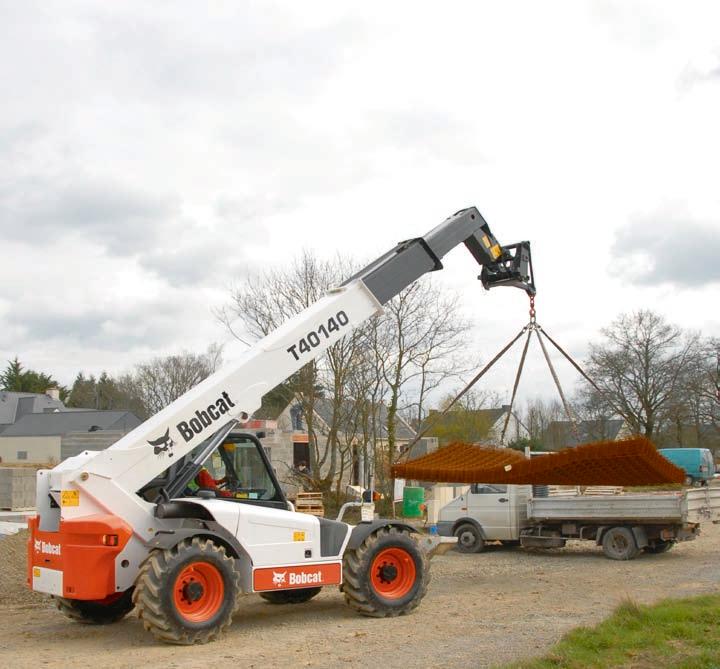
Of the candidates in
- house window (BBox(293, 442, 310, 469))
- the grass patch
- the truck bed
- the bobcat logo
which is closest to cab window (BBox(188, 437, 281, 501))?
the bobcat logo

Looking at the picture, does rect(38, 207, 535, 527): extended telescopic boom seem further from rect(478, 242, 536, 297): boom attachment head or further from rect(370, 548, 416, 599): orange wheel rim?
rect(370, 548, 416, 599): orange wheel rim

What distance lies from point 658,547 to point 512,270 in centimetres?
778

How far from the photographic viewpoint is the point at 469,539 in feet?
58.3

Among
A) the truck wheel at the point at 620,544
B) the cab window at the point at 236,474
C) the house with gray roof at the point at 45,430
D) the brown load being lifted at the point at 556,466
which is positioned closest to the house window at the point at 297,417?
the brown load being lifted at the point at 556,466

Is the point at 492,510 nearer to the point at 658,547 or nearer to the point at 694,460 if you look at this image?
the point at 658,547

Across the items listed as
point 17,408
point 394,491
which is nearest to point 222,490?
point 394,491

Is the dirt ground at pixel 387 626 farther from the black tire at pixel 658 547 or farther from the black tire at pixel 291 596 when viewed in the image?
the black tire at pixel 658 547

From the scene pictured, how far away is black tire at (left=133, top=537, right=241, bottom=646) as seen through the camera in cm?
783

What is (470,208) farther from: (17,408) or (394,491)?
(17,408)

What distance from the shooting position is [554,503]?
16.8 metres

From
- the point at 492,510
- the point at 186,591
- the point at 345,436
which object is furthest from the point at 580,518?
the point at 345,436

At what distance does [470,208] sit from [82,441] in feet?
108

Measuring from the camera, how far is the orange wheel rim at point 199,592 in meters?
8.09

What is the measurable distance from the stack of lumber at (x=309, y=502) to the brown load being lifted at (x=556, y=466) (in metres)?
5.97
